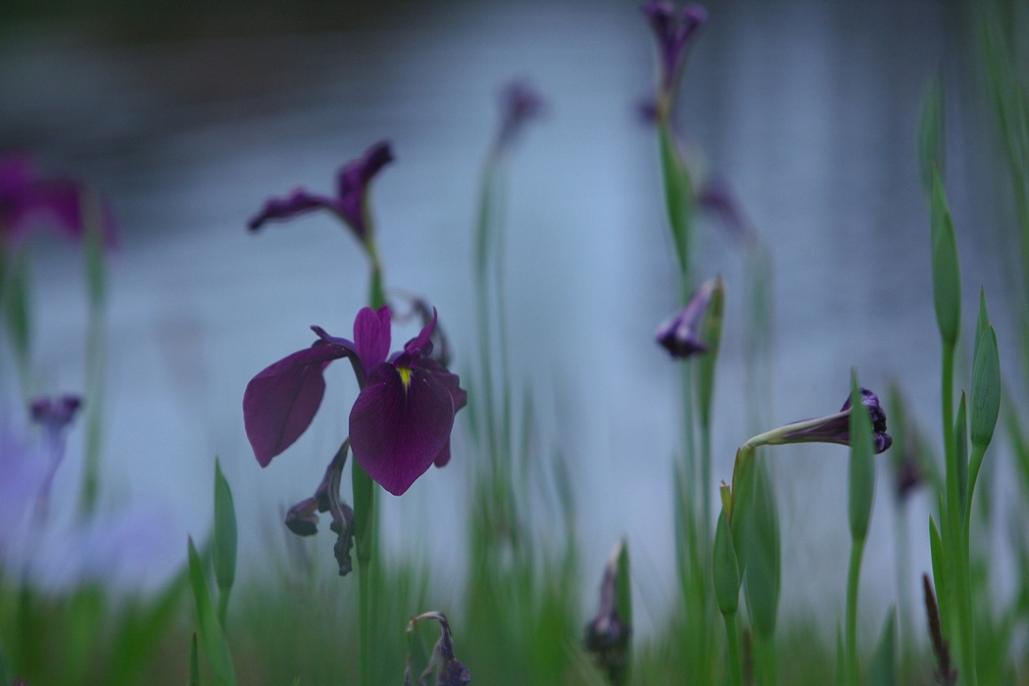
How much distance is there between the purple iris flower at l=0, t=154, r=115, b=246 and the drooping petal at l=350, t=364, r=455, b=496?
0.62 meters

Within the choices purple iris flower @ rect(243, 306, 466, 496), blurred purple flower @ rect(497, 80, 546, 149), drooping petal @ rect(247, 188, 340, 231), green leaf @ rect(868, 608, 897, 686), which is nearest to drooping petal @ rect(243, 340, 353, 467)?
purple iris flower @ rect(243, 306, 466, 496)

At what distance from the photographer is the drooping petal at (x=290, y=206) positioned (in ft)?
1.77

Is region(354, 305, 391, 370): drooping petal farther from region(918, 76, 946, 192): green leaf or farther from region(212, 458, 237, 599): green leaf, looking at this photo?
region(918, 76, 946, 192): green leaf

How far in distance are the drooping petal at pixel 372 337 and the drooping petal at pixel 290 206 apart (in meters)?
0.14

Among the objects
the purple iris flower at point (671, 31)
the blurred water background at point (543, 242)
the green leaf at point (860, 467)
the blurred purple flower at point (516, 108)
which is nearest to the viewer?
the green leaf at point (860, 467)

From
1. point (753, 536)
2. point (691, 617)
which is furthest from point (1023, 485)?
point (753, 536)

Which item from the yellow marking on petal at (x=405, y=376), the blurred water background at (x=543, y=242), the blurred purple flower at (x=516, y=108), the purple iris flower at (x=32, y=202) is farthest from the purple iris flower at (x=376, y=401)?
the purple iris flower at (x=32, y=202)

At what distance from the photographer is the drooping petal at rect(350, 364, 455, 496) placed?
0.40m

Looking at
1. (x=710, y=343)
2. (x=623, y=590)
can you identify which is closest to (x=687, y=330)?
(x=710, y=343)

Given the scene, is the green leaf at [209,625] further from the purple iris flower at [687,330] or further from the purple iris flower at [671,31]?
the purple iris flower at [671,31]

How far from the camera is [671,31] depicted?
25.2 inches

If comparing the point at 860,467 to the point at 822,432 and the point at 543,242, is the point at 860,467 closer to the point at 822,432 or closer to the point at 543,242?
the point at 822,432

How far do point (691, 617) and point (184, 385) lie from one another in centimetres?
118

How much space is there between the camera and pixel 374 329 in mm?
417
